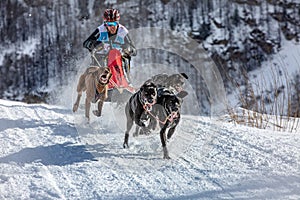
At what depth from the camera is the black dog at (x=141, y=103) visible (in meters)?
4.73

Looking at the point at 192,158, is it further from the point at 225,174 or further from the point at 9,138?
the point at 9,138

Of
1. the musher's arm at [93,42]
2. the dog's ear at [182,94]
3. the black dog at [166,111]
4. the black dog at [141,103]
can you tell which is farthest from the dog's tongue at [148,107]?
the musher's arm at [93,42]

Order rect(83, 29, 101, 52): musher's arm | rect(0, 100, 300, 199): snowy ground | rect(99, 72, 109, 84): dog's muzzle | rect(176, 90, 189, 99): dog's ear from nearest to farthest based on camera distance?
rect(0, 100, 300, 199): snowy ground < rect(176, 90, 189, 99): dog's ear < rect(99, 72, 109, 84): dog's muzzle < rect(83, 29, 101, 52): musher's arm

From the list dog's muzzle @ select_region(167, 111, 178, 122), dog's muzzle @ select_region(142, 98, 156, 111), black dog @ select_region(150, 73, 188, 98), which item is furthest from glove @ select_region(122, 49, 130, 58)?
dog's muzzle @ select_region(167, 111, 178, 122)

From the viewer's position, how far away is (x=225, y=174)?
4227mm

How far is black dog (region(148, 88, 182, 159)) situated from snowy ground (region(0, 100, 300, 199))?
35cm

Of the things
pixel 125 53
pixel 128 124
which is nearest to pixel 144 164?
pixel 128 124

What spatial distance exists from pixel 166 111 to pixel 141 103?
0.34 metres

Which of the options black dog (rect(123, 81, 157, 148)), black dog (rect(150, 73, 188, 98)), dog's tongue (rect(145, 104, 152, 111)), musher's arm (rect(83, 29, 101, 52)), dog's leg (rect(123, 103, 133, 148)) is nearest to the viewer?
black dog (rect(123, 81, 157, 148))

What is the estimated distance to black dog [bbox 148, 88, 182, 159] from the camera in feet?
15.8

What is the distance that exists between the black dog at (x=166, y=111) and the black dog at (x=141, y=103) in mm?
157

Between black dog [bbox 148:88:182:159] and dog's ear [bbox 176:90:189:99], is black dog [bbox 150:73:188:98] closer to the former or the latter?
dog's ear [bbox 176:90:189:99]

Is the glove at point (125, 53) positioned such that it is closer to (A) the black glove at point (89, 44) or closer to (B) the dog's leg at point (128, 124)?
(A) the black glove at point (89, 44)

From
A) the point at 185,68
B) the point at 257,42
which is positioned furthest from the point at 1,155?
the point at 257,42
